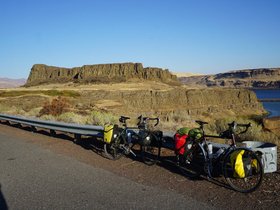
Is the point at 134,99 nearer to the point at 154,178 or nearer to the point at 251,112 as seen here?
the point at 251,112

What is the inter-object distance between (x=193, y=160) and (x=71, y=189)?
7.94 ft

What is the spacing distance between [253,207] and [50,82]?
155 m

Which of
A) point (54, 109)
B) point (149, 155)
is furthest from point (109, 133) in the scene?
point (54, 109)

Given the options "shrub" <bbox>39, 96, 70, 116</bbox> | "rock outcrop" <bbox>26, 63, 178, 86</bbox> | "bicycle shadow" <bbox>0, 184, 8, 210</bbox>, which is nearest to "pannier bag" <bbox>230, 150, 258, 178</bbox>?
"bicycle shadow" <bbox>0, 184, 8, 210</bbox>

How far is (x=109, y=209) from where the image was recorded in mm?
5020

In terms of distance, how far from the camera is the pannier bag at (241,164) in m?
5.62

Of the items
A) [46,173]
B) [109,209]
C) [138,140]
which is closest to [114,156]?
[138,140]

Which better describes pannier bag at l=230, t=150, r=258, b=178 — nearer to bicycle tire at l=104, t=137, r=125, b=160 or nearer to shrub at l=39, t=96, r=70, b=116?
bicycle tire at l=104, t=137, r=125, b=160

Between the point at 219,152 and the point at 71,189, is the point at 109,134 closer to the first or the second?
the point at 71,189

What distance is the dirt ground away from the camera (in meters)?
5.28

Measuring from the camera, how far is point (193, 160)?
22.4 ft

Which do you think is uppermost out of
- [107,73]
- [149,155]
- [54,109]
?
[149,155]

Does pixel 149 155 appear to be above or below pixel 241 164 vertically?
below

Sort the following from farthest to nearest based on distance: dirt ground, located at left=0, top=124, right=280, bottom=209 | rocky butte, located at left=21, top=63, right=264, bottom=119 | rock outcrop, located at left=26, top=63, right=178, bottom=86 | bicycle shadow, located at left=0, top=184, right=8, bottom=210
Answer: rock outcrop, located at left=26, top=63, right=178, bottom=86, rocky butte, located at left=21, top=63, right=264, bottom=119, dirt ground, located at left=0, top=124, right=280, bottom=209, bicycle shadow, located at left=0, top=184, right=8, bottom=210
